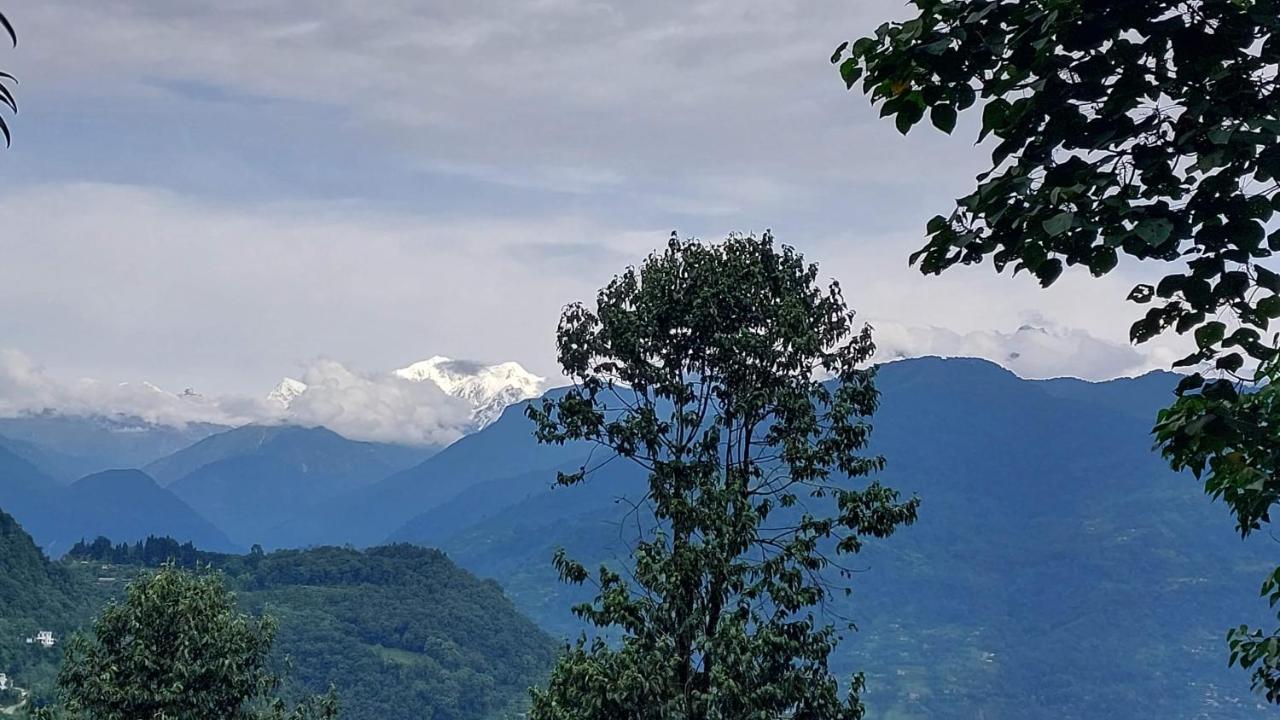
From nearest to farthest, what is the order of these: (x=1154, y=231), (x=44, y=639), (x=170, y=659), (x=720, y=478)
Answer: (x=1154, y=231) → (x=720, y=478) → (x=170, y=659) → (x=44, y=639)

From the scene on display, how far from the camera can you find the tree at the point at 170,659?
78.2 ft

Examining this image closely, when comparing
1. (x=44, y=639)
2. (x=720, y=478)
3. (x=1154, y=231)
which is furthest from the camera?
(x=44, y=639)

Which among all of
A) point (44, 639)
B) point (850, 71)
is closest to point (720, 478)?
point (850, 71)

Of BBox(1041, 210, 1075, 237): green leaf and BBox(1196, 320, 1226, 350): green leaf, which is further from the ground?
BBox(1041, 210, 1075, 237): green leaf

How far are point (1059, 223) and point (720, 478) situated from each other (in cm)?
1383

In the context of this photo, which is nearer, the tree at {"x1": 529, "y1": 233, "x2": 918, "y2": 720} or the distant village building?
the tree at {"x1": 529, "y1": 233, "x2": 918, "y2": 720}

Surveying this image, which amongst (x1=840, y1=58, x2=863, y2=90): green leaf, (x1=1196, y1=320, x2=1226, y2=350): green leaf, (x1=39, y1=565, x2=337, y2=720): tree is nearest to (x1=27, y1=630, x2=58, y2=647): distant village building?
(x1=39, y1=565, x2=337, y2=720): tree

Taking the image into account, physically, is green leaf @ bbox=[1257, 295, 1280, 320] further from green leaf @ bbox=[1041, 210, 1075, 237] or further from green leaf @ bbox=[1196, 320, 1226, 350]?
green leaf @ bbox=[1041, 210, 1075, 237]

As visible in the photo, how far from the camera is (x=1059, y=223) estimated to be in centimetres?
433

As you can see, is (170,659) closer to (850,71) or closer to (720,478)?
(720,478)

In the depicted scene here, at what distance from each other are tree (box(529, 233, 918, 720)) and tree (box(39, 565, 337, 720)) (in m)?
11.0

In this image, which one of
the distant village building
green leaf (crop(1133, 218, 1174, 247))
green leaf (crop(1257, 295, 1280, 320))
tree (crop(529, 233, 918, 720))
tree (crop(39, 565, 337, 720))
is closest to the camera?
green leaf (crop(1133, 218, 1174, 247))

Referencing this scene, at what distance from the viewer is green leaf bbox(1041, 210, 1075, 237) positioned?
169 inches

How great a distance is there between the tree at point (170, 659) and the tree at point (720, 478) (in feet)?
36.2
